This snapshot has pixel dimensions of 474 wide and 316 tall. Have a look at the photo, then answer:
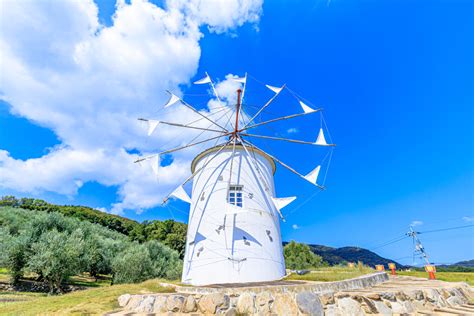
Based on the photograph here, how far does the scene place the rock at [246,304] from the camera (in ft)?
19.9

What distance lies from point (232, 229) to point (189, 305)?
524cm

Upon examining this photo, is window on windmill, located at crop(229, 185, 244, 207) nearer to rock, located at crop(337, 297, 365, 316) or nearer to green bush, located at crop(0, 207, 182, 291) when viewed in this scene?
rock, located at crop(337, 297, 365, 316)

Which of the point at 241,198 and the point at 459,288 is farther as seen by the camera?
the point at 241,198

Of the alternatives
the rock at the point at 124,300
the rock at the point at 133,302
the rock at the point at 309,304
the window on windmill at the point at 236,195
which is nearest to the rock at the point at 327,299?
the rock at the point at 309,304

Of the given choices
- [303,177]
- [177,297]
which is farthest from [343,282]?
[303,177]

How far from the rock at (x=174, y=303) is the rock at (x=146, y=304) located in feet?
1.58

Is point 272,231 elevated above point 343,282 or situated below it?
above

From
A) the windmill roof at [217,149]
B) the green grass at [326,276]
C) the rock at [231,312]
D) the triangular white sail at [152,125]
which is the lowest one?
the rock at [231,312]

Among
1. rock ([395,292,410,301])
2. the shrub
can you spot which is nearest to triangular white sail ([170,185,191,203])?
rock ([395,292,410,301])

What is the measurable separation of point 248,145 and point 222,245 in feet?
17.4

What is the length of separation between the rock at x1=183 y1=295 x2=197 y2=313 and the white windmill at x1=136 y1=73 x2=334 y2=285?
4.67 metres

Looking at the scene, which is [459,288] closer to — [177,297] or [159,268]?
[177,297]

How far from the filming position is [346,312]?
19.0 ft

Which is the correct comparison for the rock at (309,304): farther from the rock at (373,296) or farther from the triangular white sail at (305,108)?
the triangular white sail at (305,108)
